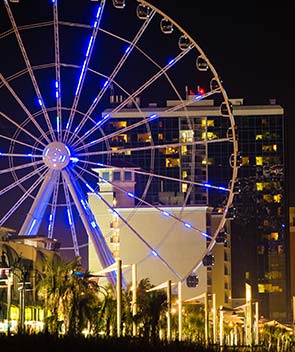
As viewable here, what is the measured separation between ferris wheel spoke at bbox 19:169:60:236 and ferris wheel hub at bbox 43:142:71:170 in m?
1.28

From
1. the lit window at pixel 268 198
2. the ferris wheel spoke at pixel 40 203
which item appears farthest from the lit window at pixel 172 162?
the ferris wheel spoke at pixel 40 203

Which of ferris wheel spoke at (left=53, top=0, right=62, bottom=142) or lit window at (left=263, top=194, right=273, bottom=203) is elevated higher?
lit window at (left=263, top=194, right=273, bottom=203)

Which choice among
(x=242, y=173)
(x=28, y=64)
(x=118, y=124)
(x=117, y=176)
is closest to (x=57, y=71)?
(x=28, y=64)

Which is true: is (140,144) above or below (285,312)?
above

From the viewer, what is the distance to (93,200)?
14400 cm

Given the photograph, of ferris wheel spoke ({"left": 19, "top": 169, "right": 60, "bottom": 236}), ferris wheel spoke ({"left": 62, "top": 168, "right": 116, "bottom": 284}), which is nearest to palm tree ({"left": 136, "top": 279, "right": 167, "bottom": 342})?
ferris wheel spoke ({"left": 62, "top": 168, "right": 116, "bottom": 284})

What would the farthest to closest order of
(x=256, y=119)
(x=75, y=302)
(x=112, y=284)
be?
(x=256, y=119)
(x=112, y=284)
(x=75, y=302)

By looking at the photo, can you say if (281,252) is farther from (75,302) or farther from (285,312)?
(75,302)

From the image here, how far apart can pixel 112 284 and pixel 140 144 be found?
91.1 metres

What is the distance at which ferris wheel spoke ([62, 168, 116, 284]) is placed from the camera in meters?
68.0

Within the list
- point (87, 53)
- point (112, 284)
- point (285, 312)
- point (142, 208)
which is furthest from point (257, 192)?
point (87, 53)

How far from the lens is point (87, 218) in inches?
2766

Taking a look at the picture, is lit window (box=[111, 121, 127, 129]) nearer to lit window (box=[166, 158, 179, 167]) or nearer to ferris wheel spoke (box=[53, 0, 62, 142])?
lit window (box=[166, 158, 179, 167])

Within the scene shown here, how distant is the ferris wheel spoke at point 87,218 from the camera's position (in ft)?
223
